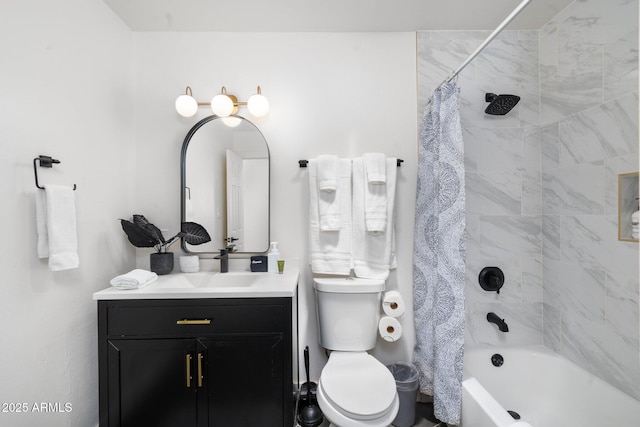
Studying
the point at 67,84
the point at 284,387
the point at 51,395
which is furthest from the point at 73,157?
the point at 284,387

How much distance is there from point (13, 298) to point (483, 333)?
2389mm

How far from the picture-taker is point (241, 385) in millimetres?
1388

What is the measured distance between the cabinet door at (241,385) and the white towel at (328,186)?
2.46 feet

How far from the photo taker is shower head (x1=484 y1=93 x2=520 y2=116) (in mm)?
1733

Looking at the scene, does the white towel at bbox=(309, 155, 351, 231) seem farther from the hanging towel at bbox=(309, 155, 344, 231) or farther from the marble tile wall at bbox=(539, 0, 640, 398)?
the marble tile wall at bbox=(539, 0, 640, 398)

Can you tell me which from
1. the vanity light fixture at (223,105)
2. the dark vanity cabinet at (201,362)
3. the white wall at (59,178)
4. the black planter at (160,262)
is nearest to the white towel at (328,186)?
the vanity light fixture at (223,105)

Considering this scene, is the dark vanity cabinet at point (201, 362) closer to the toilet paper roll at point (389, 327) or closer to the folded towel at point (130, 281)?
the folded towel at point (130, 281)

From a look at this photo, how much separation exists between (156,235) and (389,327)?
4.84 ft

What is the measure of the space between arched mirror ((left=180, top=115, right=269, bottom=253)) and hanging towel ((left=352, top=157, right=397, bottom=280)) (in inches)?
22.5

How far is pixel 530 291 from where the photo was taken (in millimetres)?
1858

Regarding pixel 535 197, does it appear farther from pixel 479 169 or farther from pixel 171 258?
pixel 171 258

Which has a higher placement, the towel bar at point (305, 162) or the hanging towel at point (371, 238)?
the towel bar at point (305, 162)

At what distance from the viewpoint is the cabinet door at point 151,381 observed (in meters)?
1.38

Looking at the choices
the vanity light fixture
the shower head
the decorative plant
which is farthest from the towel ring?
the shower head
